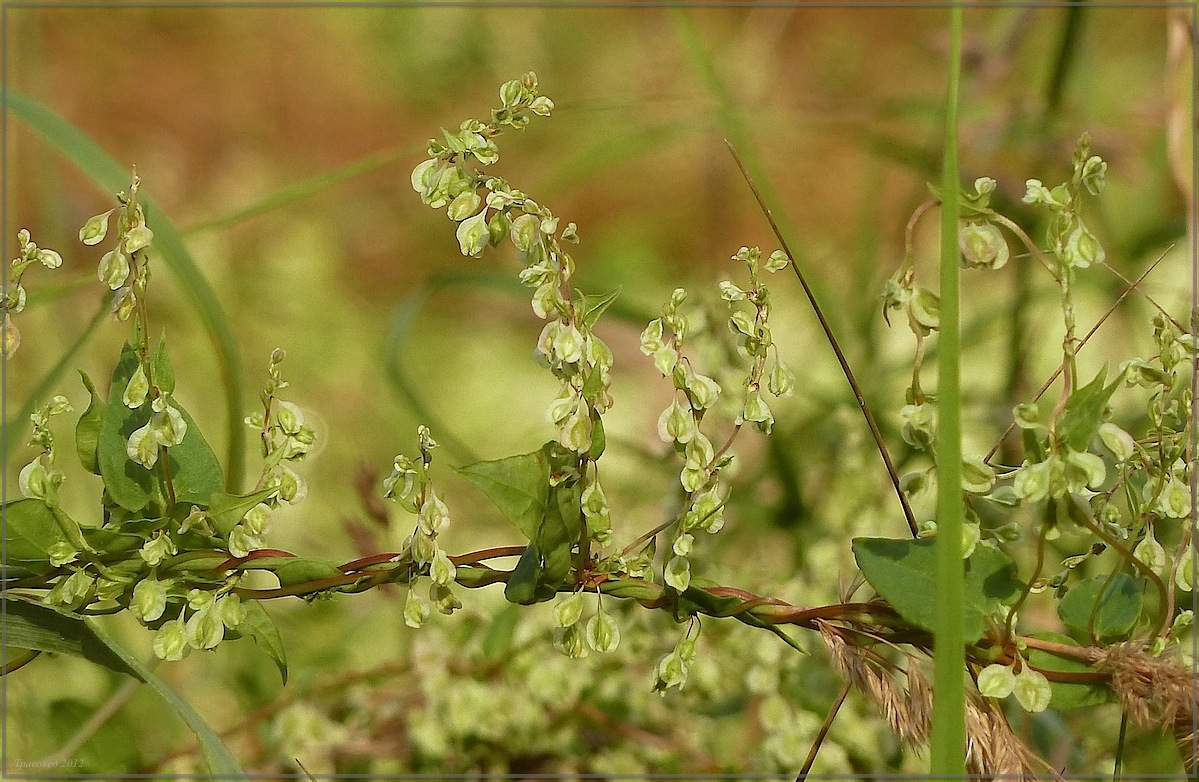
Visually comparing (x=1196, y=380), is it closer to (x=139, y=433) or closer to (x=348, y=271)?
(x=139, y=433)

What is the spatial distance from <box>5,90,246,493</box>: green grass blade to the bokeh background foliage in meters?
0.02

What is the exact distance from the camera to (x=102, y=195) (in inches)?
108

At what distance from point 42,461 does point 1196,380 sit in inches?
19.0

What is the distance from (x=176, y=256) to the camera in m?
0.65

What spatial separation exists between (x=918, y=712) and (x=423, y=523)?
0.21 m

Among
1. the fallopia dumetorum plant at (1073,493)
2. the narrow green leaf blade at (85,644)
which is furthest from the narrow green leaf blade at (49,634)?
the fallopia dumetorum plant at (1073,493)

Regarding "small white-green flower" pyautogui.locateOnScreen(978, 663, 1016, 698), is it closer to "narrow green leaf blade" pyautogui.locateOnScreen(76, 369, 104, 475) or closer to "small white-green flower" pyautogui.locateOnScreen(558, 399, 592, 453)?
"small white-green flower" pyautogui.locateOnScreen(558, 399, 592, 453)

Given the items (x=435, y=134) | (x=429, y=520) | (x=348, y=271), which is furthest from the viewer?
(x=435, y=134)

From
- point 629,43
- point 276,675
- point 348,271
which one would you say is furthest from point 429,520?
point 629,43

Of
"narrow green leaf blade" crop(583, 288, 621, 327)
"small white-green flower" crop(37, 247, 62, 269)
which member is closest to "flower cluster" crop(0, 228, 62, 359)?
"small white-green flower" crop(37, 247, 62, 269)

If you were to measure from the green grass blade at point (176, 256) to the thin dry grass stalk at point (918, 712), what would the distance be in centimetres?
38

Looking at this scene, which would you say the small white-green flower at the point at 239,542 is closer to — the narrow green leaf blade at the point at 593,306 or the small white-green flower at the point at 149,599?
the small white-green flower at the point at 149,599

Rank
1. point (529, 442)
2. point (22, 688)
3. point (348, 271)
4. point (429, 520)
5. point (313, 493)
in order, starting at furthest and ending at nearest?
point (348, 271) → point (313, 493) → point (529, 442) → point (22, 688) → point (429, 520)

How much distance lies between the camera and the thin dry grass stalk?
1.36 ft
